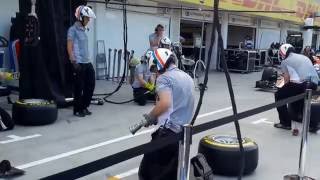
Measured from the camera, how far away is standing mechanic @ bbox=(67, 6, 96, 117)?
6.73m

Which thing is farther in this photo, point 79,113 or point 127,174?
point 79,113

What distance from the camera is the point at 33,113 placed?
621 cm

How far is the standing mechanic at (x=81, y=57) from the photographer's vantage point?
22.1 ft

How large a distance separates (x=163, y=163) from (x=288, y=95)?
375 cm

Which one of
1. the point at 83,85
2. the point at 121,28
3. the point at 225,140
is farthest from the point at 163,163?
the point at 121,28

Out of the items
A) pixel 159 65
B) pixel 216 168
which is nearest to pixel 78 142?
pixel 216 168

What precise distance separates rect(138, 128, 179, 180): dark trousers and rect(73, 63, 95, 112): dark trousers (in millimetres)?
3482

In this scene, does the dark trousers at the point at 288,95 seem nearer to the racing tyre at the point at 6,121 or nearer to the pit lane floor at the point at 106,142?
the pit lane floor at the point at 106,142

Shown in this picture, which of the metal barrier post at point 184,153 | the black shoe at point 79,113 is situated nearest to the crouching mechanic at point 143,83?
the black shoe at point 79,113

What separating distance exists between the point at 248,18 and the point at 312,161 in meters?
16.2

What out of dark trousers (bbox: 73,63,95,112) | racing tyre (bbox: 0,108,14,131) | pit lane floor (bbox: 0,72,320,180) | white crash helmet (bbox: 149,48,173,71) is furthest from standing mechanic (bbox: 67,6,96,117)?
white crash helmet (bbox: 149,48,173,71)

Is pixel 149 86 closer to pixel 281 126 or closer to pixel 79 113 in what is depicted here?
pixel 79 113

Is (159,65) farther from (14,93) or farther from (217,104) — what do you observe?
(14,93)

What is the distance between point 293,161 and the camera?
5.23 metres
